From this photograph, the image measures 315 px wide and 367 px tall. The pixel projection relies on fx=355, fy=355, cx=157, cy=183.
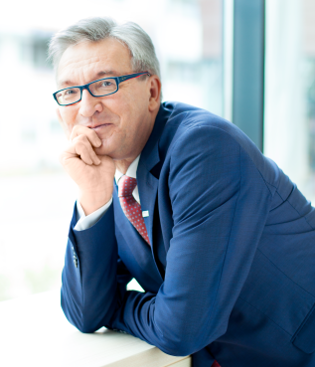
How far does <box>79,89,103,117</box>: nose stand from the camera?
1.10 meters

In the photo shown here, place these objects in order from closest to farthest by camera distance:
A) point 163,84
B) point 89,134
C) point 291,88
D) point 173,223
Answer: point 173,223 → point 89,134 → point 163,84 → point 291,88

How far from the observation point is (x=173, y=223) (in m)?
1.01

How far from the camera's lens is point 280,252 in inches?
40.3

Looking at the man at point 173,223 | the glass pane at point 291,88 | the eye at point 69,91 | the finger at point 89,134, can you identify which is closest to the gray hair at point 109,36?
the man at point 173,223

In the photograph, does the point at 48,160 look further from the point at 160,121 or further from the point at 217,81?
the point at 217,81

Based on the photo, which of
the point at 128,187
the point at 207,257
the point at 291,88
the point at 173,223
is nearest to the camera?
the point at 207,257

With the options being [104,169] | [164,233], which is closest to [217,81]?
[104,169]

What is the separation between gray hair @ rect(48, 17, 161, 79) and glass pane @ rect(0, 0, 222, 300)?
24 centimetres

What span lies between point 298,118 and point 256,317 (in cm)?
148

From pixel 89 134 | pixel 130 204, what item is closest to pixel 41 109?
pixel 89 134

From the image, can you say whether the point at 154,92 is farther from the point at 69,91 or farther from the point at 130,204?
the point at 130,204

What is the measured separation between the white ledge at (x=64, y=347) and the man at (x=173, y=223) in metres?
0.04

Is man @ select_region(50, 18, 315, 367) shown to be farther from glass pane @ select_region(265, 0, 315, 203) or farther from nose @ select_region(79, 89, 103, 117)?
glass pane @ select_region(265, 0, 315, 203)

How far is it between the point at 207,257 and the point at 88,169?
1.62ft
